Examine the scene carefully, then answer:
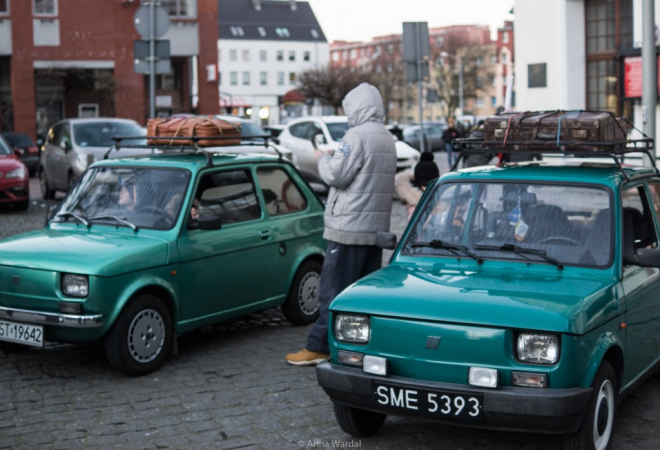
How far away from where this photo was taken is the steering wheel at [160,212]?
25.0ft

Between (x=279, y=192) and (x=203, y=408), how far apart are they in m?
2.95

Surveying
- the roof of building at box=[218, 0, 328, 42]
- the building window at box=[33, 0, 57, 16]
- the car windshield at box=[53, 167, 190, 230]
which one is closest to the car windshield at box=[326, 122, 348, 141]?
the car windshield at box=[53, 167, 190, 230]

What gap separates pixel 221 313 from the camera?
782cm

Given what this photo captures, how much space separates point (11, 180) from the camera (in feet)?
60.2

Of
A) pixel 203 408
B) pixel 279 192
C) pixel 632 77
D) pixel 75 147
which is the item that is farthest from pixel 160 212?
pixel 75 147

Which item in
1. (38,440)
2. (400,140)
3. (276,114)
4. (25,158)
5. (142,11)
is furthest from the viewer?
(276,114)

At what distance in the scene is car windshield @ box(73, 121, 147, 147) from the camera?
20172 millimetres

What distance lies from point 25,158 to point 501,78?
337 feet

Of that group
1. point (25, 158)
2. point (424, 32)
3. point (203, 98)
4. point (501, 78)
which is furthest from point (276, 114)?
point (424, 32)

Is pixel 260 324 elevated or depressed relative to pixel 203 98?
depressed

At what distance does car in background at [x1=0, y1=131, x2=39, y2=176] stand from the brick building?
1081cm

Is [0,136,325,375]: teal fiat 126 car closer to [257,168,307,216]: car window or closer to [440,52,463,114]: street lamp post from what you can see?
[257,168,307,216]: car window

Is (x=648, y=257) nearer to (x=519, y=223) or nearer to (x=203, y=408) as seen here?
(x=519, y=223)

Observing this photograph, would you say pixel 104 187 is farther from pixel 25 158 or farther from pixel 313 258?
pixel 25 158
